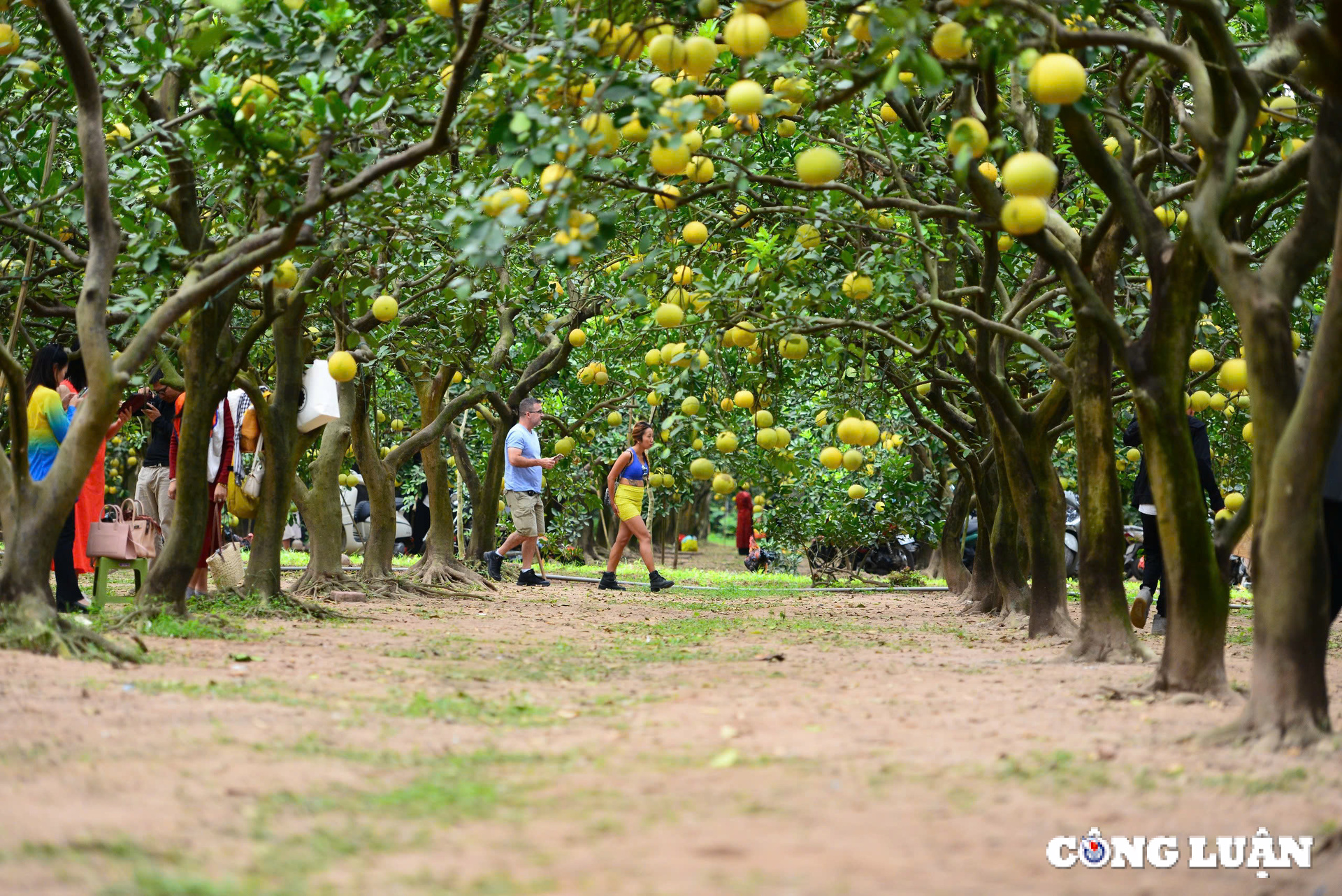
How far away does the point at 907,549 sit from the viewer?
19.9 m

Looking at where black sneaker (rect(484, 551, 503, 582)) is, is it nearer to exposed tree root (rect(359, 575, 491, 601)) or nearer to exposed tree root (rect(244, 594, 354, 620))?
exposed tree root (rect(359, 575, 491, 601))

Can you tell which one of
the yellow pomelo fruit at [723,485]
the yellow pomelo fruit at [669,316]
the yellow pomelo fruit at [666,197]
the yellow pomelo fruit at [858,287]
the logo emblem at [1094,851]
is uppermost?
the yellow pomelo fruit at [666,197]

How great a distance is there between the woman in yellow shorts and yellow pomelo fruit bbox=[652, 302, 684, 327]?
6.55m

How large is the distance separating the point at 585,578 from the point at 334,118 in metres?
11.0

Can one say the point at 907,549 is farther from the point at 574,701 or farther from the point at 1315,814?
the point at 1315,814

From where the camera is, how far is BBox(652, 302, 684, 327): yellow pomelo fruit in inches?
265

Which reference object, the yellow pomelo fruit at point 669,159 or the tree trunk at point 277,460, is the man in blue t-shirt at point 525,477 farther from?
the yellow pomelo fruit at point 669,159

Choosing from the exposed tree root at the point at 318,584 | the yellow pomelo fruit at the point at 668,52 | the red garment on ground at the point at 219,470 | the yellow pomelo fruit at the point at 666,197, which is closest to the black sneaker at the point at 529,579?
the exposed tree root at the point at 318,584

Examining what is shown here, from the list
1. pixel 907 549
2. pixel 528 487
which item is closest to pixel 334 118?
pixel 528 487

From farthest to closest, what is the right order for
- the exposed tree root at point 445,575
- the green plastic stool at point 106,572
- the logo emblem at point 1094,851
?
the exposed tree root at point 445,575 → the green plastic stool at point 106,572 → the logo emblem at point 1094,851

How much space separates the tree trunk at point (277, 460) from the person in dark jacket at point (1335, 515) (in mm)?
6404

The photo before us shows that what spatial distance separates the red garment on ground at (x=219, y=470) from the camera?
8875 millimetres

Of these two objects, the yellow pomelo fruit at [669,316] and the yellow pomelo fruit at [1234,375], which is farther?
the yellow pomelo fruit at [669,316]

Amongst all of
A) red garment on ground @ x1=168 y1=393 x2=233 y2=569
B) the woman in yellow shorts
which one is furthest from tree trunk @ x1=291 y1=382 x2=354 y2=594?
the woman in yellow shorts
